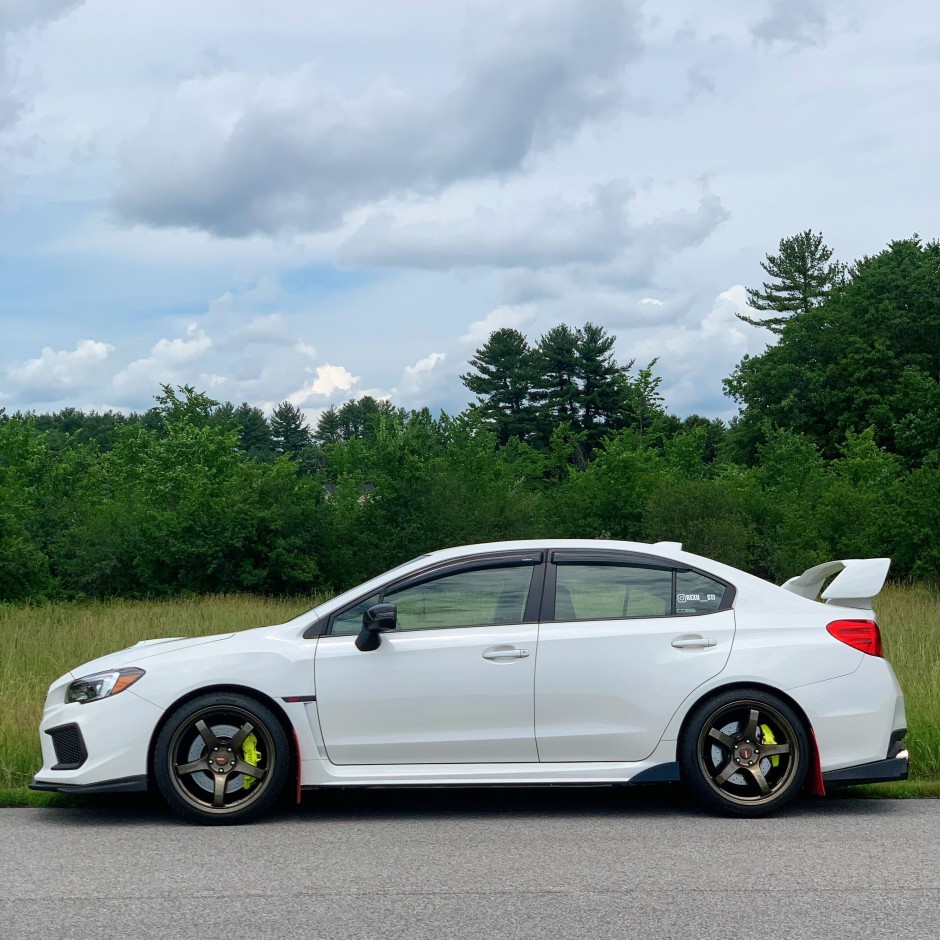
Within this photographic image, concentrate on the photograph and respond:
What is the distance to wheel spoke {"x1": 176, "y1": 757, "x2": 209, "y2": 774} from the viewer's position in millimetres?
6871

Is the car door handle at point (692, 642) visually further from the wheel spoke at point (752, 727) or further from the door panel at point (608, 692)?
the wheel spoke at point (752, 727)

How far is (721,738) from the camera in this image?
6945mm

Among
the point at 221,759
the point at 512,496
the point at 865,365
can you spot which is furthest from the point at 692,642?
the point at 865,365

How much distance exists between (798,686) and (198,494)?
33.7 meters

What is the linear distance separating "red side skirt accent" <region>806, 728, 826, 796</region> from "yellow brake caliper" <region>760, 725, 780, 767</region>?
0.20 meters

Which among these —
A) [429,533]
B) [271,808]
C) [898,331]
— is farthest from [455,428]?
[271,808]

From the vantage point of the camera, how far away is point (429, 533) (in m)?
38.2

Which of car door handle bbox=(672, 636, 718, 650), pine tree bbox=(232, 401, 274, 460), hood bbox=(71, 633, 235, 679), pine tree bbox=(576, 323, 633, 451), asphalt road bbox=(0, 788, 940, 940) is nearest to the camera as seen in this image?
asphalt road bbox=(0, 788, 940, 940)

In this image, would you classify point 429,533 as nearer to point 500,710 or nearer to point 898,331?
point 500,710

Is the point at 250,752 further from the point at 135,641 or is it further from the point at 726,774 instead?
the point at 135,641

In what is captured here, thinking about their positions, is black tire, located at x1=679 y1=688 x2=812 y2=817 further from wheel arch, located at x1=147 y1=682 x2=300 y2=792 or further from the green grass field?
wheel arch, located at x1=147 y1=682 x2=300 y2=792

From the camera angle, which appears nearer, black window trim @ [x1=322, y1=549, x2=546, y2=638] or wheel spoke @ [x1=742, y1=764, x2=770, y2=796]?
wheel spoke @ [x1=742, y1=764, x2=770, y2=796]

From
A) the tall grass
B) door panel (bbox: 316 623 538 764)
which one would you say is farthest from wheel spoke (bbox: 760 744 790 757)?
the tall grass

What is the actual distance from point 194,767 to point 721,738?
3.03 metres
